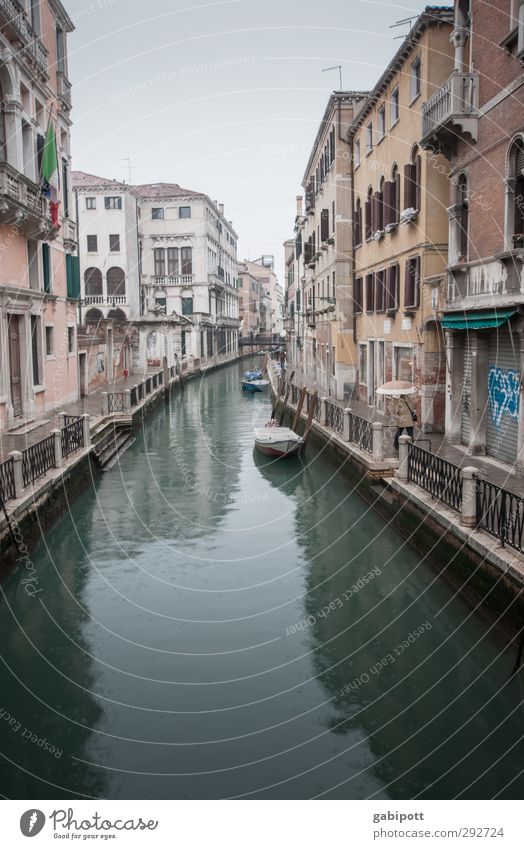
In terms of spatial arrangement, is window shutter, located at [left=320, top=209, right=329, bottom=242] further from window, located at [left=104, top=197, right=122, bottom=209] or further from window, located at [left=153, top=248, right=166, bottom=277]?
window, located at [left=153, top=248, right=166, bottom=277]

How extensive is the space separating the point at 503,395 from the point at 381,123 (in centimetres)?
1106

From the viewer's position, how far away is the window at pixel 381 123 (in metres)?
20.3

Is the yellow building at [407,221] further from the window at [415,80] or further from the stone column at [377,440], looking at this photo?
the stone column at [377,440]

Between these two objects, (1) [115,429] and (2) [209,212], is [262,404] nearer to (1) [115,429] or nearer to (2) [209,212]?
(1) [115,429]

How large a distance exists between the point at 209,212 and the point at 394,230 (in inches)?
1711

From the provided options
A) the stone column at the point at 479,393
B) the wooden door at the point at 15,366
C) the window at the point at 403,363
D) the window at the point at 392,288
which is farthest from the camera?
the window at the point at 392,288

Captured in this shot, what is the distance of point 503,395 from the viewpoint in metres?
13.2

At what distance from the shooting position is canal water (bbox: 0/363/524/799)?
6.27 m

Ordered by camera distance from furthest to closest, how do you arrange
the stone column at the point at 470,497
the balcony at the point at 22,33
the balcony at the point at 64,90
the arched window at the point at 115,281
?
the arched window at the point at 115,281 < the balcony at the point at 64,90 < the balcony at the point at 22,33 < the stone column at the point at 470,497

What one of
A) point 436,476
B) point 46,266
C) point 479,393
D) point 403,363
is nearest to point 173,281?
point 46,266

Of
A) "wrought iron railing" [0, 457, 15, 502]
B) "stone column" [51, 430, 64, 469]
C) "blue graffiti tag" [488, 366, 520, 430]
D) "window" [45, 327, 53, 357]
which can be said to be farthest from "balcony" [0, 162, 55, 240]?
"blue graffiti tag" [488, 366, 520, 430]

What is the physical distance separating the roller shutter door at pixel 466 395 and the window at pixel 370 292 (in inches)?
317

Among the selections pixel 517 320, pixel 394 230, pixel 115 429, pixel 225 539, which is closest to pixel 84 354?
pixel 115 429

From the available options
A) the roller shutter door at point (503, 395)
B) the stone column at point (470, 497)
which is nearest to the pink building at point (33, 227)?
the roller shutter door at point (503, 395)
